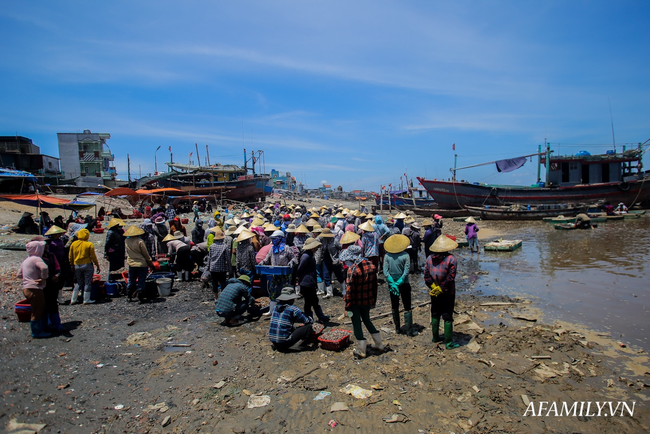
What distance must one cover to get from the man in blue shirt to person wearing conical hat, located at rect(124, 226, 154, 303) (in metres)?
3.83

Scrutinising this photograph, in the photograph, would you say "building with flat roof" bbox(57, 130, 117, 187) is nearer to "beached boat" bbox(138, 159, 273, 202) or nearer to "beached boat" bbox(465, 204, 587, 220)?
"beached boat" bbox(138, 159, 273, 202)

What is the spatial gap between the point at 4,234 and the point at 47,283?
11.7 meters

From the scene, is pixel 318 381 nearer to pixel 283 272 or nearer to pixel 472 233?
pixel 283 272

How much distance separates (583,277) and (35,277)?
12.5m

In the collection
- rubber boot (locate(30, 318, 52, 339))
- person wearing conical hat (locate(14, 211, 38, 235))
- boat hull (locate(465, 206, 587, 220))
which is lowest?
rubber boot (locate(30, 318, 52, 339))

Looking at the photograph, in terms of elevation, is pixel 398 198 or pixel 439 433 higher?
pixel 398 198

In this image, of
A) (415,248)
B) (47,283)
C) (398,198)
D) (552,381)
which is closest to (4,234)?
(47,283)

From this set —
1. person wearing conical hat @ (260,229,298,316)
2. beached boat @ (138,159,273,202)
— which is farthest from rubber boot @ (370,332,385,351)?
beached boat @ (138,159,273,202)

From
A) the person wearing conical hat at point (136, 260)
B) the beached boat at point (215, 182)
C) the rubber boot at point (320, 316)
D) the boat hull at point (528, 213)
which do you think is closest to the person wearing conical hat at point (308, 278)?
the rubber boot at point (320, 316)

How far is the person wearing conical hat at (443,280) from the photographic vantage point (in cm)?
470

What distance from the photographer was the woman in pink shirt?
17.2 feet

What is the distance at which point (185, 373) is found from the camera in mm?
4523

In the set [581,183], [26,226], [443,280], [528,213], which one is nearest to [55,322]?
[443,280]

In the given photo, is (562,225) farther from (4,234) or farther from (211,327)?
(4,234)
